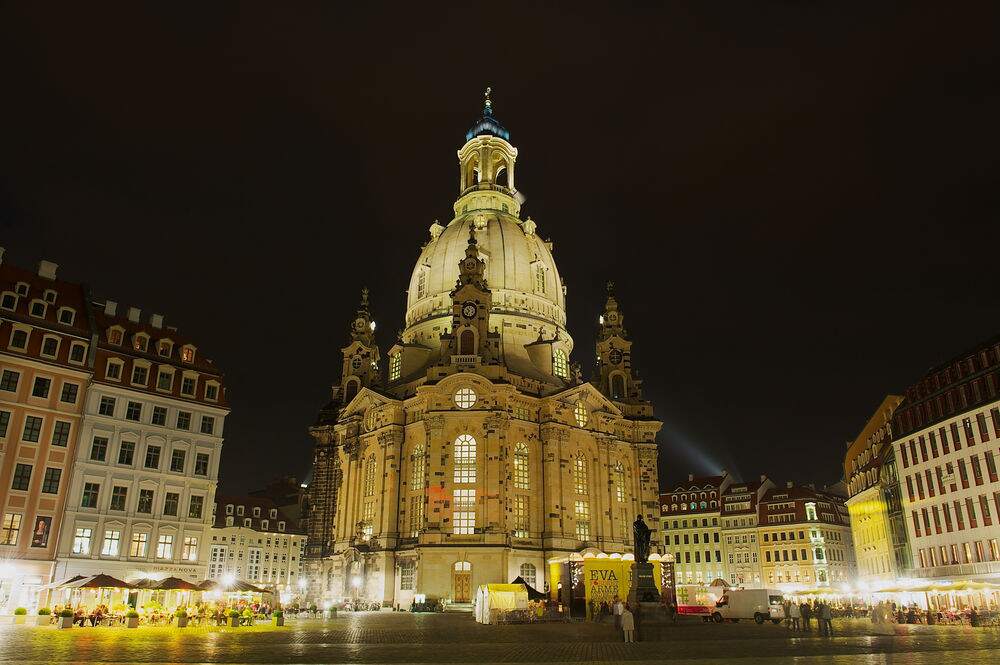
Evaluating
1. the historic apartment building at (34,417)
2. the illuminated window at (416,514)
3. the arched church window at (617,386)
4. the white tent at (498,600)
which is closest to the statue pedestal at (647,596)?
the white tent at (498,600)

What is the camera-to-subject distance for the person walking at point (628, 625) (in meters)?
29.9

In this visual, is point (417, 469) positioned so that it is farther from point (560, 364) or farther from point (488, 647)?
point (488, 647)

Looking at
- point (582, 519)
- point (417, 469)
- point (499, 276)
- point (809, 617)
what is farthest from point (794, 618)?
point (499, 276)

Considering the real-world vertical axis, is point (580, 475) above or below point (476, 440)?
below

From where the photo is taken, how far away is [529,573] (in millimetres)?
72125

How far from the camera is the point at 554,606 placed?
50.9 meters

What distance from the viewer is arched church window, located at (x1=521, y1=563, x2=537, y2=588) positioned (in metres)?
71.7

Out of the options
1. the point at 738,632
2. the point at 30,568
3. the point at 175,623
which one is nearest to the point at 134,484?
the point at 30,568

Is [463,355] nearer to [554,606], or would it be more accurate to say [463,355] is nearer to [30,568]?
[554,606]

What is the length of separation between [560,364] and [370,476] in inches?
1019

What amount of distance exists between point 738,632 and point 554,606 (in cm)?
1540

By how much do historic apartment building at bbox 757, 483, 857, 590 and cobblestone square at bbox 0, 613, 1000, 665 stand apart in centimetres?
8031

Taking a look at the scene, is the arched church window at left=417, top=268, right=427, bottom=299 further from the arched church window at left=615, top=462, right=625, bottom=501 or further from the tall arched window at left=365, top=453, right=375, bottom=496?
the arched church window at left=615, top=462, right=625, bottom=501

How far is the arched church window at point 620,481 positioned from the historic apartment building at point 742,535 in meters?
41.7
